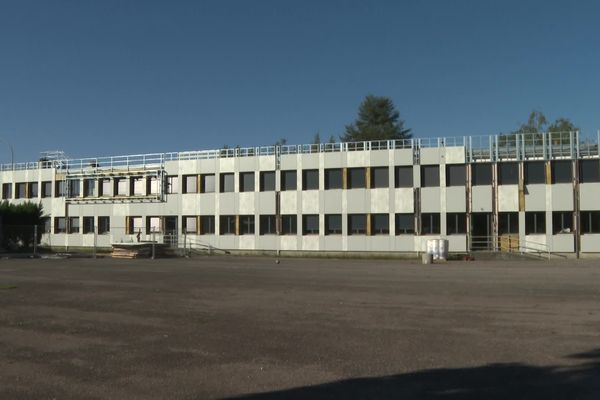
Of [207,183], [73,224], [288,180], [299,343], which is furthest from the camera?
[73,224]

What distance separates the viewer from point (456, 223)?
42094 millimetres

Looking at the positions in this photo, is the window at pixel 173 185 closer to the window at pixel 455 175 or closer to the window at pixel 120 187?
the window at pixel 120 187

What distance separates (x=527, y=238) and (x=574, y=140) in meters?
7.55

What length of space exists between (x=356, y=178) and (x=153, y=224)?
750 inches

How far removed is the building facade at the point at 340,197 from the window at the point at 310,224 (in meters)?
0.09

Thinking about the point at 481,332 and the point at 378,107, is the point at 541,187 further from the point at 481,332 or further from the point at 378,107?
the point at 378,107

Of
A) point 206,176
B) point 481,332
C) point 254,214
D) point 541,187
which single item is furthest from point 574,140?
point 481,332

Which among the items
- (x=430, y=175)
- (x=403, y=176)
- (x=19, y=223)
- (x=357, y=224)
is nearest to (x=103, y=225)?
(x=19, y=223)

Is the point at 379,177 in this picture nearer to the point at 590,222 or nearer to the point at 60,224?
the point at 590,222

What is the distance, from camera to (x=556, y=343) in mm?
9344

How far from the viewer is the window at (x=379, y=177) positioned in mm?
44406

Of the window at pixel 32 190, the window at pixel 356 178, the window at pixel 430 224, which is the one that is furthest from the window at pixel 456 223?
the window at pixel 32 190

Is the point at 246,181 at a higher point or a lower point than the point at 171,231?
higher

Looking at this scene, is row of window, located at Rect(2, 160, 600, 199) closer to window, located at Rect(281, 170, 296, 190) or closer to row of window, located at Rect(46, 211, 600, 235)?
window, located at Rect(281, 170, 296, 190)
